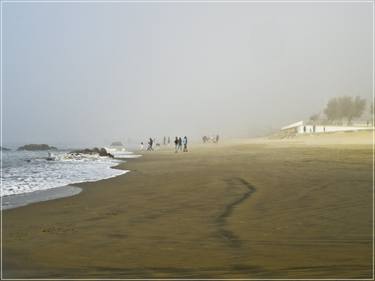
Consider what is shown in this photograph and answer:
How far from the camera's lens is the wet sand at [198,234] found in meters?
5.46

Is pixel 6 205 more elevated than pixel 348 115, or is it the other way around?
pixel 348 115

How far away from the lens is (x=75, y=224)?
8703mm

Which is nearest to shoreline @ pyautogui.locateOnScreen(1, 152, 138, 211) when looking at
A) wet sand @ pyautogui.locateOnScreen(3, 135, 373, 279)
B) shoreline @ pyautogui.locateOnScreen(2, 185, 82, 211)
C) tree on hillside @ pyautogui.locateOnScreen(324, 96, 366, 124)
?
shoreline @ pyautogui.locateOnScreen(2, 185, 82, 211)

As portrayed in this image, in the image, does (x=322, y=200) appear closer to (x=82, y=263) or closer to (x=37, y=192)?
(x=82, y=263)

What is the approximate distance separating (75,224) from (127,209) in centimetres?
197

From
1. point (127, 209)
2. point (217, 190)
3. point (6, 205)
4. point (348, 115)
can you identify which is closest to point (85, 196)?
point (6, 205)

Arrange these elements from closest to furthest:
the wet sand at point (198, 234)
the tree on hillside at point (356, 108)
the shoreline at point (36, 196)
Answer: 1. the wet sand at point (198, 234)
2. the shoreline at point (36, 196)
3. the tree on hillside at point (356, 108)

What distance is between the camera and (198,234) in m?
7.47

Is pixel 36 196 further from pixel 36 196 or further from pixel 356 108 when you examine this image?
pixel 356 108

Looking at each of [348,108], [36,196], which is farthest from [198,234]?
[348,108]

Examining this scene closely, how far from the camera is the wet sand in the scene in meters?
5.46

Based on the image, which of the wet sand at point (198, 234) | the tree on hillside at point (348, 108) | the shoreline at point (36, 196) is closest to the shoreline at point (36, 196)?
the shoreline at point (36, 196)

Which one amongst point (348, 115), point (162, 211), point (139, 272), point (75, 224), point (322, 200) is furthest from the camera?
point (348, 115)

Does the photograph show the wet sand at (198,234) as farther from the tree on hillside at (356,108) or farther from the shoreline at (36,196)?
the tree on hillside at (356,108)
